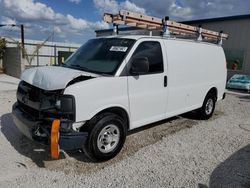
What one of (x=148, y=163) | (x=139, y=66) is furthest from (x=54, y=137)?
(x=139, y=66)

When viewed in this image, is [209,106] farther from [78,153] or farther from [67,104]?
[67,104]

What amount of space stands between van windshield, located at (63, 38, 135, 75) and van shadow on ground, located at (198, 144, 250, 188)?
2.35 m

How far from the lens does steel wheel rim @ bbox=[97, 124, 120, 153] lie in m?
3.81

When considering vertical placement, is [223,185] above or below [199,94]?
below

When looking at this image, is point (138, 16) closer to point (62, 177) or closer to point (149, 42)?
point (149, 42)

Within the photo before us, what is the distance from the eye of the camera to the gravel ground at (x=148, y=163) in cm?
341

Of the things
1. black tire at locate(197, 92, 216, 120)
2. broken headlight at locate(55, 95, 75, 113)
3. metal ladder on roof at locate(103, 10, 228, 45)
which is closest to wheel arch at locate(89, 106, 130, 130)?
broken headlight at locate(55, 95, 75, 113)

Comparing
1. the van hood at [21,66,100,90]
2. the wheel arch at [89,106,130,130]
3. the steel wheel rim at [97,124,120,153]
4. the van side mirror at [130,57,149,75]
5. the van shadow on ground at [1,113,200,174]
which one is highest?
the van side mirror at [130,57,149,75]

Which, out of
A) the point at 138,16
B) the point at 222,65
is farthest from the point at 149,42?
the point at 222,65

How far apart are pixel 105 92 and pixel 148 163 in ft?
4.69

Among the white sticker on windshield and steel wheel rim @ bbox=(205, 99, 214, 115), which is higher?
the white sticker on windshield

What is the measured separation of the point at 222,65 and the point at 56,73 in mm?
5192

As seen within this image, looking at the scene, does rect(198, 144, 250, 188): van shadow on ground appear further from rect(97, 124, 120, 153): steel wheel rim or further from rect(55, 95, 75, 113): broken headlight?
rect(55, 95, 75, 113): broken headlight

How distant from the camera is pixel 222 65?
696 cm
